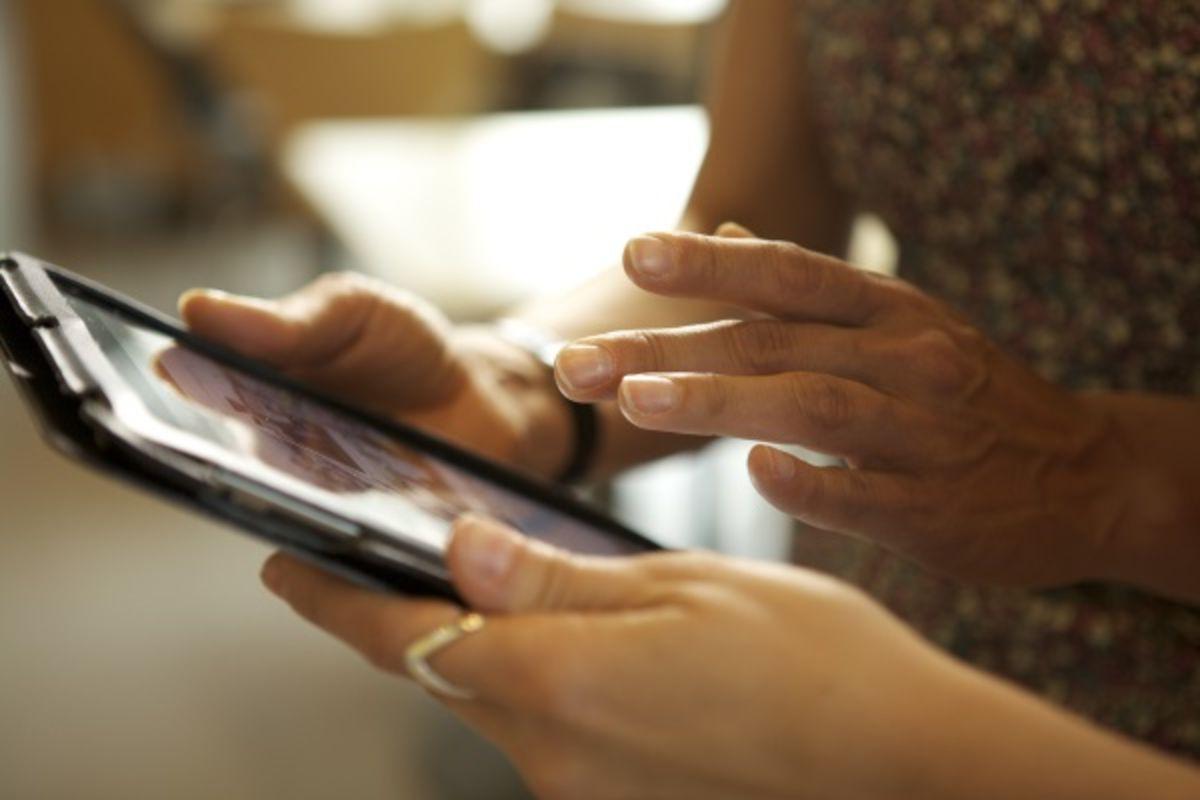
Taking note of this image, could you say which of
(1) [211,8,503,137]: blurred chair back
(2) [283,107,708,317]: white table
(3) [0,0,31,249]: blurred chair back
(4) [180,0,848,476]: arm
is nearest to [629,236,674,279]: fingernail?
(4) [180,0,848,476]: arm

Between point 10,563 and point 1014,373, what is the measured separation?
6.11 feet

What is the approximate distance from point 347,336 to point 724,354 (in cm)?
25

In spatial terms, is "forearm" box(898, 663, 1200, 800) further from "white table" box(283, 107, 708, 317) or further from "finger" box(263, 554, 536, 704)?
"white table" box(283, 107, 708, 317)

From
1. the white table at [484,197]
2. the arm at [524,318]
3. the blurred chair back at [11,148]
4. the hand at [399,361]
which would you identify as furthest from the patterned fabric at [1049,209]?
the blurred chair back at [11,148]

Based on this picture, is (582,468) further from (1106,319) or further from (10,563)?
(10,563)

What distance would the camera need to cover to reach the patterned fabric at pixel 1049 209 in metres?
0.62

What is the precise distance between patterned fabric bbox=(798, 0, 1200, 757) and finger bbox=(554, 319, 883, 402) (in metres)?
0.21

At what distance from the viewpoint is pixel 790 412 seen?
0.45m

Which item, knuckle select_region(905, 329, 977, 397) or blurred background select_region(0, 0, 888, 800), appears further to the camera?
blurred background select_region(0, 0, 888, 800)

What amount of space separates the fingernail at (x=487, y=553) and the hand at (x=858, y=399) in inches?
2.2

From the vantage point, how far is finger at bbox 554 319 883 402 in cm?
→ 44

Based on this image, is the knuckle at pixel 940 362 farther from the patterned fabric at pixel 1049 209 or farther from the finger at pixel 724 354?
the patterned fabric at pixel 1049 209

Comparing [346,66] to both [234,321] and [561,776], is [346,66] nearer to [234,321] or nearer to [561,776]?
[234,321]

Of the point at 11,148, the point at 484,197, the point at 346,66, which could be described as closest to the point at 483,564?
the point at 484,197
